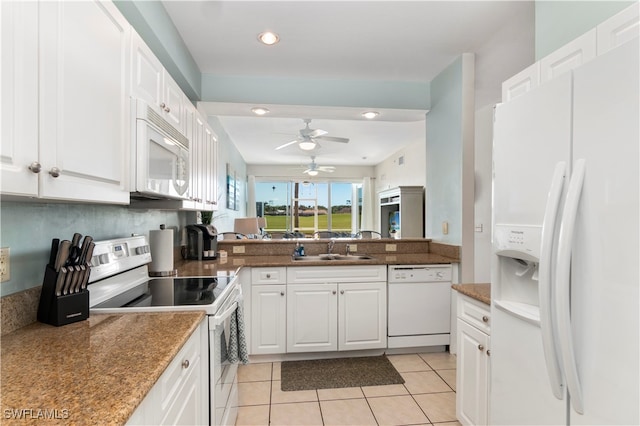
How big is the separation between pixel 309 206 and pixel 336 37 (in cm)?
673

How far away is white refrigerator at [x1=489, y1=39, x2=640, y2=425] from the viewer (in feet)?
2.67

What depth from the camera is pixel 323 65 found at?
2932 millimetres

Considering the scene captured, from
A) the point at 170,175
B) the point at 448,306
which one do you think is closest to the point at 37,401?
the point at 170,175

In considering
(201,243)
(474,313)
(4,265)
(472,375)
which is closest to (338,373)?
(472,375)

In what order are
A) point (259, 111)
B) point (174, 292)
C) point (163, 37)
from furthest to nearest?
point (259, 111)
point (163, 37)
point (174, 292)

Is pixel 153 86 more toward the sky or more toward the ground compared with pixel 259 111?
more toward the ground

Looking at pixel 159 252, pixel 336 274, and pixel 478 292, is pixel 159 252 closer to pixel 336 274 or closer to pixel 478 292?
pixel 336 274

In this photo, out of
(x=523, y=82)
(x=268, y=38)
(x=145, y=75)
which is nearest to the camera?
(x=145, y=75)

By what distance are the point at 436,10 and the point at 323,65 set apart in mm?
1099

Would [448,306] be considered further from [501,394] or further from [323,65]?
[323,65]

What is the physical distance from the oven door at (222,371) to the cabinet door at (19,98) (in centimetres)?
94

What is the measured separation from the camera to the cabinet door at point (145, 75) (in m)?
1.41

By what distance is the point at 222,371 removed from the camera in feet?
5.29

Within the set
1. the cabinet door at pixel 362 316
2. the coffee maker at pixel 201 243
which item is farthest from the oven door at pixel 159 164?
the cabinet door at pixel 362 316
